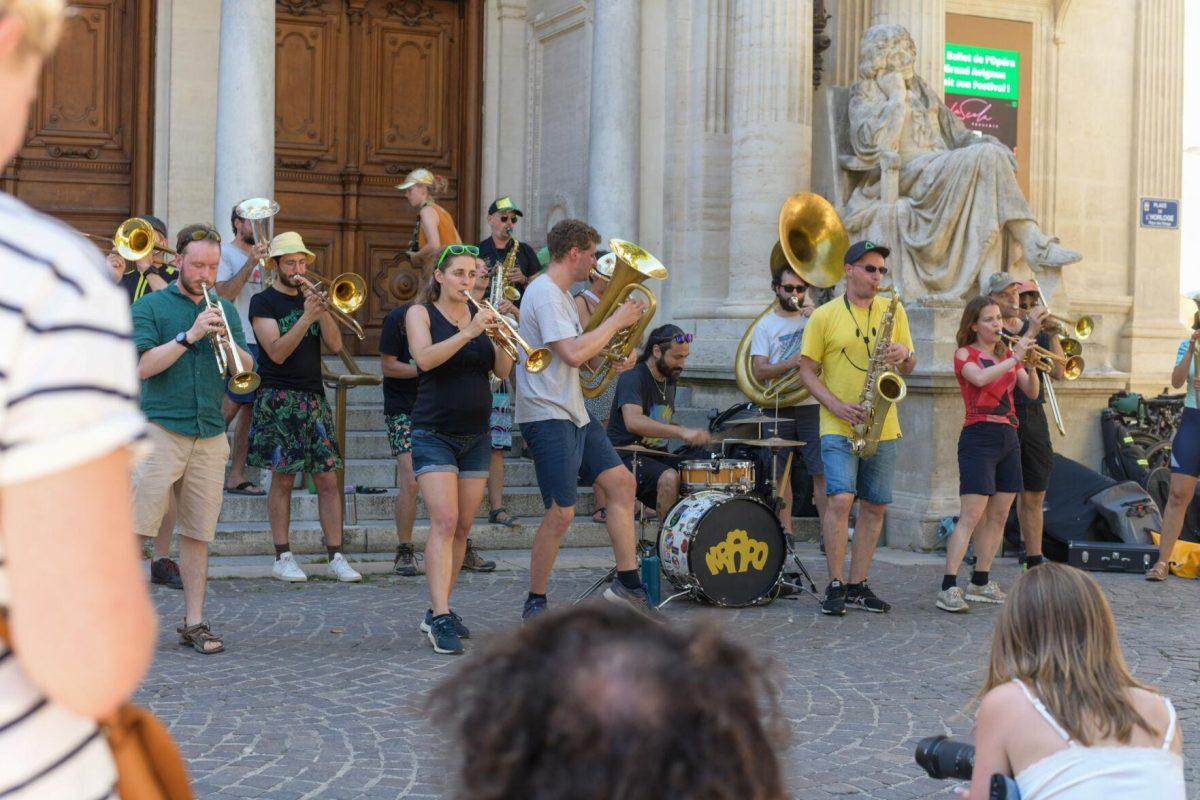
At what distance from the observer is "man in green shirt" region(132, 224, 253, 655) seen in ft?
21.4

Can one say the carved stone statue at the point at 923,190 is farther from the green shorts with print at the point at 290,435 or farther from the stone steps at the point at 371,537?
the green shorts with print at the point at 290,435

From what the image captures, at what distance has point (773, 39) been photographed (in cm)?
1234

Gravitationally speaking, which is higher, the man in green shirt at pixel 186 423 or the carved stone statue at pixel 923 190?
the carved stone statue at pixel 923 190

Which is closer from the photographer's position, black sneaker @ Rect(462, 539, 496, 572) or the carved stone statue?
black sneaker @ Rect(462, 539, 496, 572)

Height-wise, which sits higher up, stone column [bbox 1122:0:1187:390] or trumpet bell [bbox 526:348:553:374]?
stone column [bbox 1122:0:1187:390]

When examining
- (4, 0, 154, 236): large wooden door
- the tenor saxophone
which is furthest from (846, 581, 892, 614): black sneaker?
(4, 0, 154, 236): large wooden door

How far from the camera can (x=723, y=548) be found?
8055 millimetres

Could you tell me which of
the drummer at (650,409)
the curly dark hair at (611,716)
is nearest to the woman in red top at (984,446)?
the drummer at (650,409)

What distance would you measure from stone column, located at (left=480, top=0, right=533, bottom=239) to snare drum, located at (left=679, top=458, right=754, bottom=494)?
644cm

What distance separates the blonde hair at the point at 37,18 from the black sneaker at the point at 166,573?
273 inches

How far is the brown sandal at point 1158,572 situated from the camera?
9.38m

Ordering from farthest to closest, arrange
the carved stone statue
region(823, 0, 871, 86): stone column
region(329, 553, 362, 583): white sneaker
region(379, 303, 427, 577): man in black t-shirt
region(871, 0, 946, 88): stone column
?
region(823, 0, 871, 86): stone column, region(871, 0, 946, 88): stone column, the carved stone statue, region(379, 303, 427, 577): man in black t-shirt, region(329, 553, 362, 583): white sneaker

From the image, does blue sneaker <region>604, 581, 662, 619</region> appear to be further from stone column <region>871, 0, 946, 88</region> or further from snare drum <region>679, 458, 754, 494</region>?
stone column <region>871, 0, 946, 88</region>

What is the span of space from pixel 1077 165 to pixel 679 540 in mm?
9641
